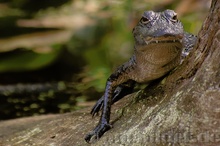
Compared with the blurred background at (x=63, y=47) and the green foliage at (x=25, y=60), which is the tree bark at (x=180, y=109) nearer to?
the blurred background at (x=63, y=47)

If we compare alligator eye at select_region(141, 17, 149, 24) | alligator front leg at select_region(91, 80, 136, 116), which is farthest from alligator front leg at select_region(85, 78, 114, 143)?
alligator eye at select_region(141, 17, 149, 24)

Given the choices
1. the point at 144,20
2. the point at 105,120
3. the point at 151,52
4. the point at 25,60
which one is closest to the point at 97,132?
the point at 105,120

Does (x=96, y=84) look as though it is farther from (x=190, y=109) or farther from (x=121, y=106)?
(x=190, y=109)

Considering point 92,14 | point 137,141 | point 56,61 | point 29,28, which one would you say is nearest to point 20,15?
point 29,28

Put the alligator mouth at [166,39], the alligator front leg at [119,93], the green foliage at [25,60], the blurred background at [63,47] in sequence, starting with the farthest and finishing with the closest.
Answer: the green foliage at [25,60]
the blurred background at [63,47]
the alligator front leg at [119,93]
the alligator mouth at [166,39]

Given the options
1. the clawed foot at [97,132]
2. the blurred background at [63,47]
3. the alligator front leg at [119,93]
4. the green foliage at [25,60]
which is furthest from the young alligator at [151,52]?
the green foliage at [25,60]

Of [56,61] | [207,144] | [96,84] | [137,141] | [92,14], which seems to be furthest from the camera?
[92,14]
